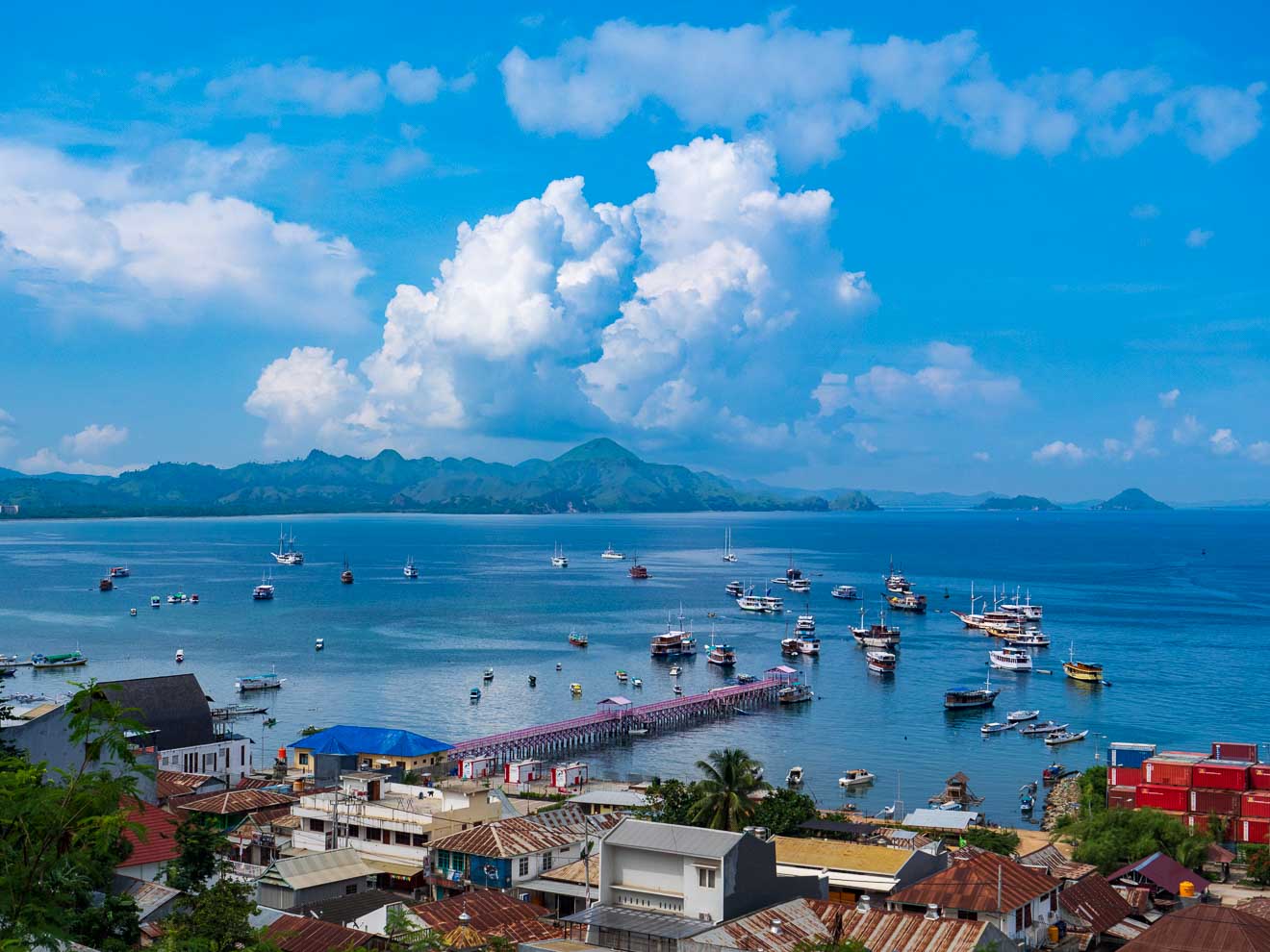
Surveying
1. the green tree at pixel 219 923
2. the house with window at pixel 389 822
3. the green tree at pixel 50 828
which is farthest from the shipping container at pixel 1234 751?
the green tree at pixel 50 828

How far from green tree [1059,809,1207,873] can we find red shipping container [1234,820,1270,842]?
3.08 metres

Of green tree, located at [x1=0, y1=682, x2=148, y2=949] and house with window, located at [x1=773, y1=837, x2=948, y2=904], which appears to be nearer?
green tree, located at [x1=0, y1=682, x2=148, y2=949]

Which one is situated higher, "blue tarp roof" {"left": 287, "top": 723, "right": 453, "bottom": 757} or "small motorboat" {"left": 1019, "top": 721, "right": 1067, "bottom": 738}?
"blue tarp roof" {"left": 287, "top": 723, "right": 453, "bottom": 757}

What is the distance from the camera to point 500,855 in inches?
1182

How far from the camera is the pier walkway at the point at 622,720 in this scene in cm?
6097

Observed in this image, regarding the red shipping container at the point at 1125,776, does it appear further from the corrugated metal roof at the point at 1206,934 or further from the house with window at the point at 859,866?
the corrugated metal roof at the point at 1206,934

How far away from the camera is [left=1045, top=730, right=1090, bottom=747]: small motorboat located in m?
65.1

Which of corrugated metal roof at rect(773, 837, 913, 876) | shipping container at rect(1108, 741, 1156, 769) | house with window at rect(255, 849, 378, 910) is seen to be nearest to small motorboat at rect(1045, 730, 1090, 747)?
shipping container at rect(1108, 741, 1156, 769)

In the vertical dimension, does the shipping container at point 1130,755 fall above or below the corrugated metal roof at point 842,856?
below

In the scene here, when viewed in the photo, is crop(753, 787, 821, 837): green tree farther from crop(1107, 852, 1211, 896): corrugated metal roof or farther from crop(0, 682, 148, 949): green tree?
crop(0, 682, 148, 949): green tree

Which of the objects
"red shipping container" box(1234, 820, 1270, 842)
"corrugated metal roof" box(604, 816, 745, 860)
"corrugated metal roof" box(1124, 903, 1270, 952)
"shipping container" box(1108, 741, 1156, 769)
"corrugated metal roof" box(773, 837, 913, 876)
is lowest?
"red shipping container" box(1234, 820, 1270, 842)

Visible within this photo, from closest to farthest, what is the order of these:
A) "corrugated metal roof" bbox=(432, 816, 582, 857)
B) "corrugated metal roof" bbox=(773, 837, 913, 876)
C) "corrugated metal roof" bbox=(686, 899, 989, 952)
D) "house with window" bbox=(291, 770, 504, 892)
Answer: "corrugated metal roof" bbox=(686, 899, 989, 952) → "corrugated metal roof" bbox=(773, 837, 913, 876) → "corrugated metal roof" bbox=(432, 816, 582, 857) → "house with window" bbox=(291, 770, 504, 892)

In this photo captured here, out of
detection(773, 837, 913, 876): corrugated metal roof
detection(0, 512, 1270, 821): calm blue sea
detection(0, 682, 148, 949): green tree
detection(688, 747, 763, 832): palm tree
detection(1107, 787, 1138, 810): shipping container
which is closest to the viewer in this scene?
detection(0, 682, 148, 949): green tree

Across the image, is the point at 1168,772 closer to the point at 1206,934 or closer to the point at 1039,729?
the point at 1206,934
